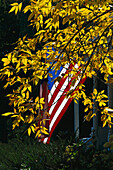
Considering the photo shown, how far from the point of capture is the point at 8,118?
11.7m

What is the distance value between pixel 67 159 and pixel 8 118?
5.70 meters

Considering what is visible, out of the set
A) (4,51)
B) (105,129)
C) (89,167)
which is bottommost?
(89,167)

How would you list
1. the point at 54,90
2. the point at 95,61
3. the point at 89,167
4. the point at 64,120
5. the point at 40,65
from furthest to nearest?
1. the point at 64,120
2. the point at 54,90
3. the point at 89,167
4. the point at 95,61
5. the point at 40,65

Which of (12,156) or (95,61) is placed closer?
(95,61)

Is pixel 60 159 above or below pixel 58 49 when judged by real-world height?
below

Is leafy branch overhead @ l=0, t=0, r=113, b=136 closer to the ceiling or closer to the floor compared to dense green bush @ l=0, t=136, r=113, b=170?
closer to the ceiling

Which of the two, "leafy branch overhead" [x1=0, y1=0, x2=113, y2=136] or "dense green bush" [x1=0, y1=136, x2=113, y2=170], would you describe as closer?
"leafy branch overhead" [x1=0, y1=0, x2=113, y2=136]

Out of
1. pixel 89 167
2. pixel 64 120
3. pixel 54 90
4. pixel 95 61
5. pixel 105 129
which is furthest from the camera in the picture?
pixel 64 120

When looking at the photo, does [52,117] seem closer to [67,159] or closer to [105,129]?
[67,159]

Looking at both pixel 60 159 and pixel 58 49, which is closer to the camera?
pixel 58 49

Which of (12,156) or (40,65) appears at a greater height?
(40,65)

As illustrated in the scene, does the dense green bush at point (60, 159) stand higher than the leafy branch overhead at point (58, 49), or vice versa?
the leafy branch overhead at point (58, 49)

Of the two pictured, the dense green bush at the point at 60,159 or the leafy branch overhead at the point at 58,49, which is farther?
the dense green bush at the point at 60,159

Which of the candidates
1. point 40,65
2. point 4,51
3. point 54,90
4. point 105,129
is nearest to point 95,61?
point 40,65
